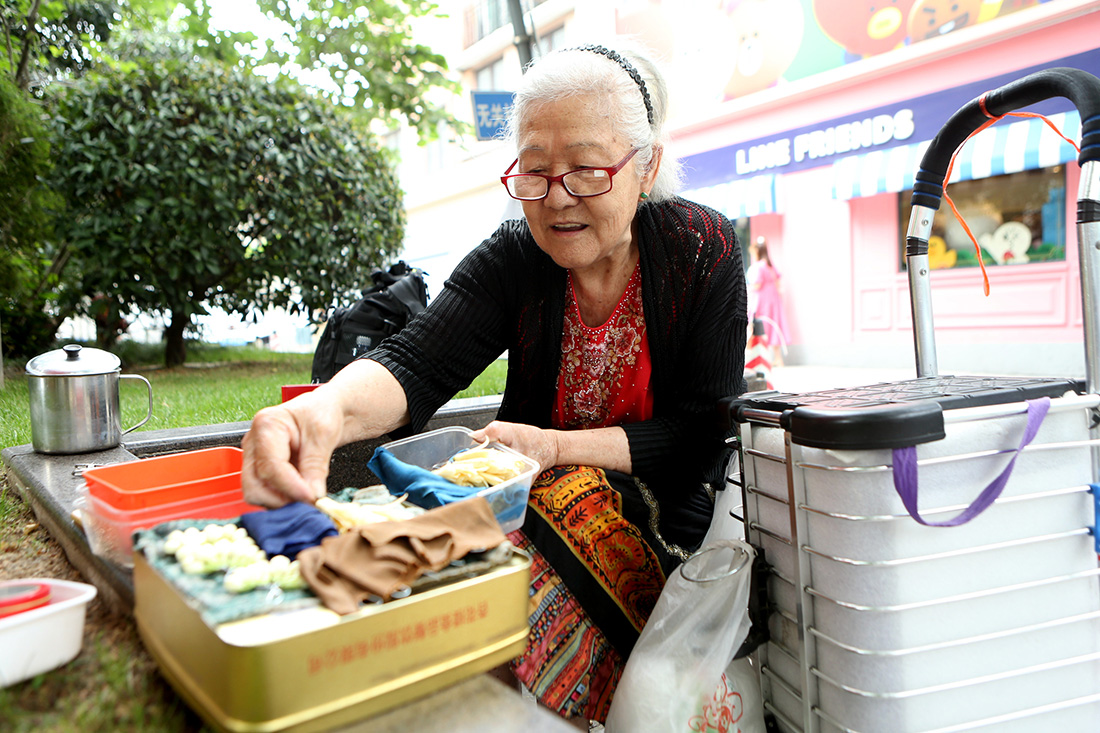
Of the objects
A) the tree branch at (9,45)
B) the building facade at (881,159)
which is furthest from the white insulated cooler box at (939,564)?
the building facade at (881,159)

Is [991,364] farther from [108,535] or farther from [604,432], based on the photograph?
[108,535]

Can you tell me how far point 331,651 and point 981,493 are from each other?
39.8 inches

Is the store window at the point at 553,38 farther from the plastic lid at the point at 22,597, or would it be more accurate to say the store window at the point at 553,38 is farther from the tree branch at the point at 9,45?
the plastic lid at the point at 22,597

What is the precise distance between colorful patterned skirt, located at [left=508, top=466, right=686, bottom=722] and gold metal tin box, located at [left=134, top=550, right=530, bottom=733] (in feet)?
1.85

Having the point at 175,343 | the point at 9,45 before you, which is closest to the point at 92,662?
the point at 9,45

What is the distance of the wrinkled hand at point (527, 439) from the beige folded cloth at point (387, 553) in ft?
1.78

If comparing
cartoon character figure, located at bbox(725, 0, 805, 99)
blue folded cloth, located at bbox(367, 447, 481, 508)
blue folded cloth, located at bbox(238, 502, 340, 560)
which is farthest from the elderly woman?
cartoon character figure, located at bbox(725, 0, 805, 99)

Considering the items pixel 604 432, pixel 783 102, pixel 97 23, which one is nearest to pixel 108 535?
pixel 604 432

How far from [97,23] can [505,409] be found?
27.9ft

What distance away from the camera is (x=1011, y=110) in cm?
160

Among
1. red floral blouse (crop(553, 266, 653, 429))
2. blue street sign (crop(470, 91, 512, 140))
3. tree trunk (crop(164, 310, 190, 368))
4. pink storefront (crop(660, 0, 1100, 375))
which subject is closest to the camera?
red floral blouse (crop(553, 266, 653, 429))

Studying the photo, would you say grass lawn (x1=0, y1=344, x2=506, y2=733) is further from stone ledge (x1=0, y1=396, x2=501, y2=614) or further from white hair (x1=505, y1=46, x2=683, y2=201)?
white hair (x1=505, y1=46, x2=683, y2=201)

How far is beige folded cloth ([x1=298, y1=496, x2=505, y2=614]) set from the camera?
833 millimetres

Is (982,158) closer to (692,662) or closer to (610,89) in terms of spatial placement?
(610,89)
